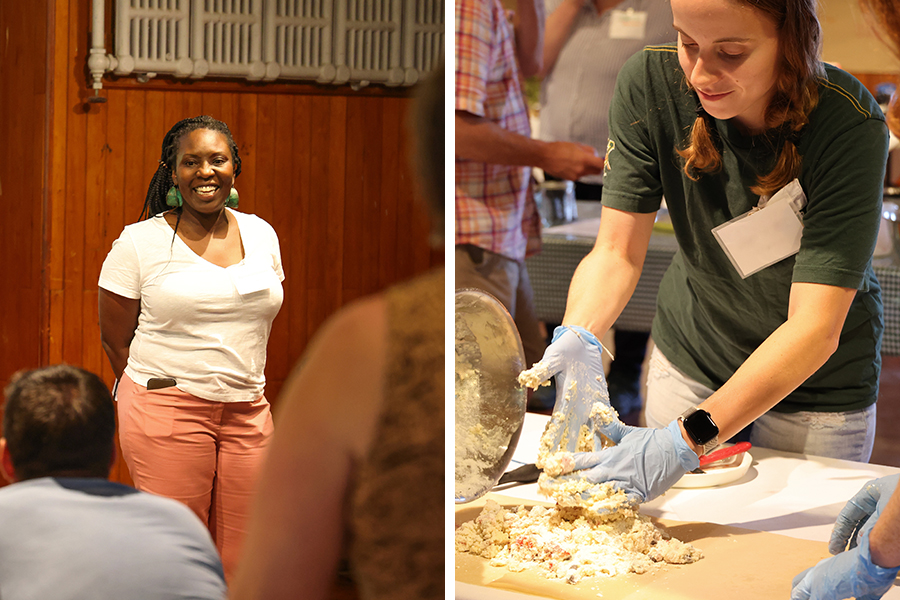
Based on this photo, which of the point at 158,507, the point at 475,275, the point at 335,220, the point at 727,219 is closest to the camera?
the point at 158,507

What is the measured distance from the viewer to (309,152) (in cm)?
76

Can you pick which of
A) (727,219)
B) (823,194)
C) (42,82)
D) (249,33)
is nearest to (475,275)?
(727,219)

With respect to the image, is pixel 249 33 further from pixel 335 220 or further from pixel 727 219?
pixel 727 219

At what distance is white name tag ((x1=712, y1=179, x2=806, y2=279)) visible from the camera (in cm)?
97

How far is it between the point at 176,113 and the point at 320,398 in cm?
33

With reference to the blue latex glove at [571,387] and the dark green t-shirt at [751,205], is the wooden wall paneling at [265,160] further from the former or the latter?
the dark green t-shirt at [751,205]

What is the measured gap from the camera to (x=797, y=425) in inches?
47.3

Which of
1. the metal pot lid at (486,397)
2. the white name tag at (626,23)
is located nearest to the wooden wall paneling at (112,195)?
the metal pot lid at (486,397)

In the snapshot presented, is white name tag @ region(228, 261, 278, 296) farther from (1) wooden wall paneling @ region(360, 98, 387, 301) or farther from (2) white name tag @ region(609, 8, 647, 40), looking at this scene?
(2) white name tag @ region(609, 8, 647, 40)

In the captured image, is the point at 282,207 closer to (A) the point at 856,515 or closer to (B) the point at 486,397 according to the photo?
(B) the point at 486,397

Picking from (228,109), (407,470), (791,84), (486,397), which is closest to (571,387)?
(486,397)

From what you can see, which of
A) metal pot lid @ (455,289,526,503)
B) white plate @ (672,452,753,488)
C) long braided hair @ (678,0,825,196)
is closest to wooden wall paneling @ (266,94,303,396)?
metal pot lid @ (455,289,526,503)

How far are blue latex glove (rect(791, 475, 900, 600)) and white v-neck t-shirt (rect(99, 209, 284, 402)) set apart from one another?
2.27ft

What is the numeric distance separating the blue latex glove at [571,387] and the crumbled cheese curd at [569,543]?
0.34 feet
